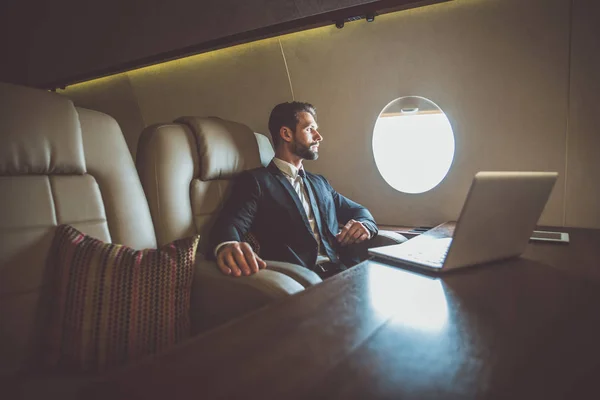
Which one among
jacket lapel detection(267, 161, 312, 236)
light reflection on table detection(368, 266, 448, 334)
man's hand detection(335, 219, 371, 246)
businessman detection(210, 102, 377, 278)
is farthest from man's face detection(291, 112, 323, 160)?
light reflection on table detection(368, 266, 448, 334)

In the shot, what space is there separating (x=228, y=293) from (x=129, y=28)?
6.79 feet

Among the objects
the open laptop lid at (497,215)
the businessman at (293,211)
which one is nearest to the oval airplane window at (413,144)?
the businessman at (293,211)

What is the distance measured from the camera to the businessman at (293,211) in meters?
1.56

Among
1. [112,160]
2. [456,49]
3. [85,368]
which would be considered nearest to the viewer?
[85,368]

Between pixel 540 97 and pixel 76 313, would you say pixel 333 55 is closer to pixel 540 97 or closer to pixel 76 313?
pixel 540 97

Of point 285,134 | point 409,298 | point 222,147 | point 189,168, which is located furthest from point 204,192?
point 409,298

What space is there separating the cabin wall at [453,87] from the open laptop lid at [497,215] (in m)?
0.91

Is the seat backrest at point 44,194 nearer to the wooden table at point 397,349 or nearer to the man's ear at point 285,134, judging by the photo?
the wooden table at point 397,349

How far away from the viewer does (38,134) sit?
40.1 inches

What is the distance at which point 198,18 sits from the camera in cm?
210

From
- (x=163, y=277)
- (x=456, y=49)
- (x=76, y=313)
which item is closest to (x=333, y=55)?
(x=456, y=49)

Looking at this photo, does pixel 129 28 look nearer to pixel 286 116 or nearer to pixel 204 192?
pixel 286 116

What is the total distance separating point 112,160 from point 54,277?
0.39 meters

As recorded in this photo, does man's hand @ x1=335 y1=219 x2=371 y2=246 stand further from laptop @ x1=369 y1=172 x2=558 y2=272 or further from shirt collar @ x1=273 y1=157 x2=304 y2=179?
laptop @ x1=369 y1=172 x2=558 y2=272
